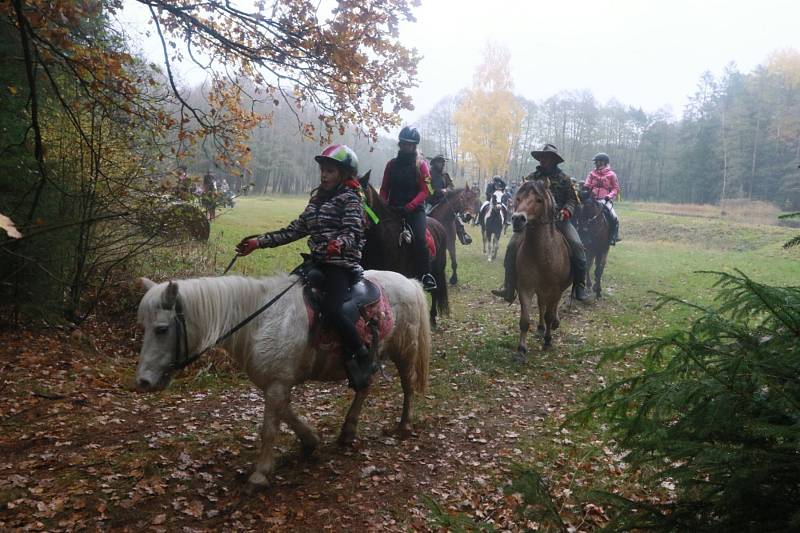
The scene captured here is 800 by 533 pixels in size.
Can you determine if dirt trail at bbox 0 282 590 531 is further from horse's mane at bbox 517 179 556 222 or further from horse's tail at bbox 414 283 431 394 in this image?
horse's mane at bbox 517 179 556 222

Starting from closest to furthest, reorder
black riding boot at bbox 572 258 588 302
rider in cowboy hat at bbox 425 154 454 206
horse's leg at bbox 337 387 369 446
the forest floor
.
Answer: the forest floor
horse's leg at bbox 337 387 369 446
black riding boot at bbox 572 258 588 302
rider in cowboy hat at bbox 425 154 454 206

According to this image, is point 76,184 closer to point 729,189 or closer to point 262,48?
point 262,48

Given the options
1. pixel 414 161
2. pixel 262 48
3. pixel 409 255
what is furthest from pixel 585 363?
pixel 262 48

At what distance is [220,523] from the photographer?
11.7 feet

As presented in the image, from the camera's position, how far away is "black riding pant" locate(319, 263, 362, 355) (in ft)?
13.3

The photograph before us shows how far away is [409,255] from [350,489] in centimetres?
427

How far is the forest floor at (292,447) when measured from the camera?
3648 millimetres

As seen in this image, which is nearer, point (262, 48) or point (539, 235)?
point (262, 48)

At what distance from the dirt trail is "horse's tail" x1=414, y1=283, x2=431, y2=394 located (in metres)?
0.56

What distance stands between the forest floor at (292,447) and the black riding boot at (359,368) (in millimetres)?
637

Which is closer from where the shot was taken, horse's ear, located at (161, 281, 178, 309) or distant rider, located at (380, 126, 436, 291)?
horse's ear, located at (161, 281, 178, 309)

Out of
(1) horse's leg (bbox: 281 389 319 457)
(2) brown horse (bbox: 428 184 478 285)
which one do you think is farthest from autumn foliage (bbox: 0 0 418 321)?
(2) brown horse (bbox: 428 184 478 285)

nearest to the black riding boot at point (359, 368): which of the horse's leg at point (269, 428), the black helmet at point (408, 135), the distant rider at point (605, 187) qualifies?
the horse's leg at point (269, 428)

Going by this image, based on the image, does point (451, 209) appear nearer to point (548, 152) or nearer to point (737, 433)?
point (548, 152)
